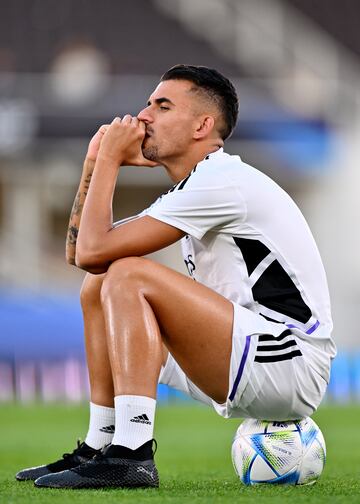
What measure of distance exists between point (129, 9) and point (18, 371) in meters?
7.91

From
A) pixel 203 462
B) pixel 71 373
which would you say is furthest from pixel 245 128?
pixel 203 462

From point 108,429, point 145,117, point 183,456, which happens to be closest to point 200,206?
point 145,117

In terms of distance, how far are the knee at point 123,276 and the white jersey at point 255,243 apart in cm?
22

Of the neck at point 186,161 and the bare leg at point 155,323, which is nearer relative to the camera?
the bare leg at point 155,323

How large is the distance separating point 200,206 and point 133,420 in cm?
80

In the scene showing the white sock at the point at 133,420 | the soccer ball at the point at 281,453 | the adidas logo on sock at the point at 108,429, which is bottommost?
the soccer ball at the point at 281,453

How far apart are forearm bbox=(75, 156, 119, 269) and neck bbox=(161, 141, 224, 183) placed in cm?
39

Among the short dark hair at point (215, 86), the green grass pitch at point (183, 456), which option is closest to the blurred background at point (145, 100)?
the green grass pitch at point (183, 456)

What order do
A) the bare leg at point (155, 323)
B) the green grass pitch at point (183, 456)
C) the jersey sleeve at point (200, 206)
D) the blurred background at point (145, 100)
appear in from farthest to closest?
1. the blurred background at point (145, 100)
2. the jersey sleeve at point (200, 206)
3. the bare leg at point (155, 323)
4. the green grass pitch at point (183, 456)

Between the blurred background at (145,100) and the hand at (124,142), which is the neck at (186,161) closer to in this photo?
the hand at (124,142)

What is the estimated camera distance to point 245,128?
658 inches

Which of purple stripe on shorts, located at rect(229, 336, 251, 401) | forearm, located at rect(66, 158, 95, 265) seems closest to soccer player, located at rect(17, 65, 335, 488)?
purple stripe on shorts, located at rect(229, 336, 251, 401)

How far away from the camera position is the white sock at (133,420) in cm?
383

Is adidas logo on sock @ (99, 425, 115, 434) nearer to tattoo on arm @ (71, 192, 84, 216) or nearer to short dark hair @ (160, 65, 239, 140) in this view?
tattoo on arm @ (71, 192, 84, 216)
